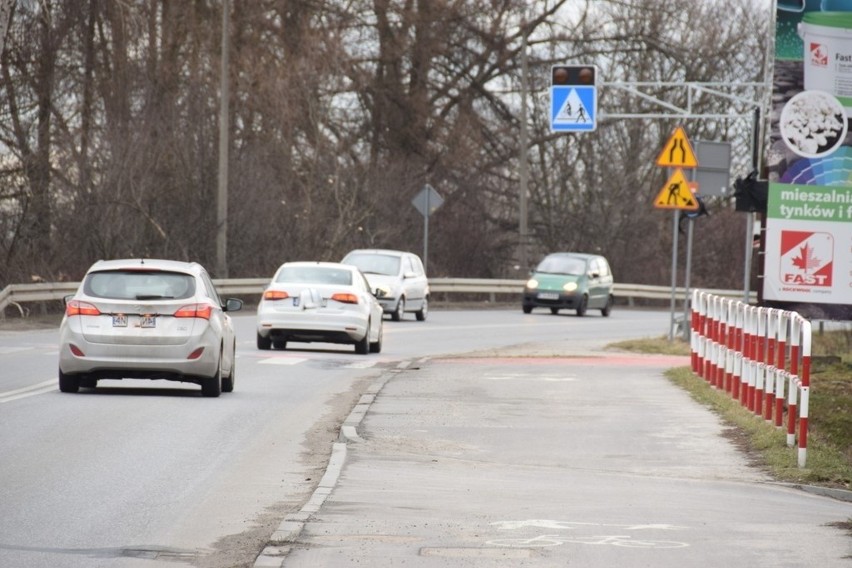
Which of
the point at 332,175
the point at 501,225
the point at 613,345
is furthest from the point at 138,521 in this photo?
the point at 501,225

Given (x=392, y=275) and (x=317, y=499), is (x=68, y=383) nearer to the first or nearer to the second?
(x=317, y=499)

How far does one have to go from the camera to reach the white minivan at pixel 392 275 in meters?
39.9

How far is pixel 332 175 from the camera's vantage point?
165 ft

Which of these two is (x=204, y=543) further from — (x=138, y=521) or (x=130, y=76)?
(x=130, y=76)

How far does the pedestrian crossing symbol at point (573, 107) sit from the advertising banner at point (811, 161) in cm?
1846

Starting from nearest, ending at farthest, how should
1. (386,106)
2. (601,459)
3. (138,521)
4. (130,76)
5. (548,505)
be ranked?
1. (138,521)
2. (548,505)
3. (601,459)
4. (130,76)
5. (386,106)

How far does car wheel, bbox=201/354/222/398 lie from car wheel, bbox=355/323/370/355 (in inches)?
349

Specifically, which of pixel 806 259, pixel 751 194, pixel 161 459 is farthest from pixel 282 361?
pixel 161 459

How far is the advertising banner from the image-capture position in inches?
885

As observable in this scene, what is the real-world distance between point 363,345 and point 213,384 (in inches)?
363

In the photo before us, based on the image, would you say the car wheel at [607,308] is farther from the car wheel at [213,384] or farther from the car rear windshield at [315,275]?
the car wheel at [213,384]

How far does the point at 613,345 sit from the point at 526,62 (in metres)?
19.9

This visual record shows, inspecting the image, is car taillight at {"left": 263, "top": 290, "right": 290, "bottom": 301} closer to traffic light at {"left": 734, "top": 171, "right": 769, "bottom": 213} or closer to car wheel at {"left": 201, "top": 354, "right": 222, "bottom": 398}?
traffic light at {"left": 734, "top": 171, "right": 769, "bottom": 213}

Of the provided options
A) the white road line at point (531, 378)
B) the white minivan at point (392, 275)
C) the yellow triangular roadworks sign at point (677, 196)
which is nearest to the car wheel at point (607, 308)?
the white minivan at point (392, 275)
